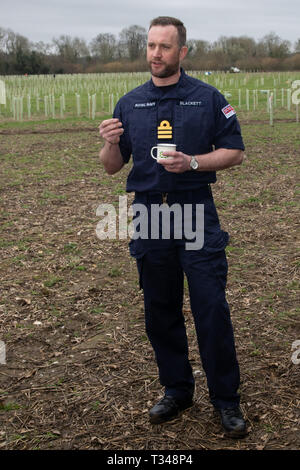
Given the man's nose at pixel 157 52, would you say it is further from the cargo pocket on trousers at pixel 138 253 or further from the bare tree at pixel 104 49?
the bare tree at pixel 104 49

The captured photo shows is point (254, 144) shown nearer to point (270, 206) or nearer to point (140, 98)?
point (270, 206)

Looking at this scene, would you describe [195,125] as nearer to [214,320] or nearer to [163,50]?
[163,50]

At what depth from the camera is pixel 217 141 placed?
11.1 ft

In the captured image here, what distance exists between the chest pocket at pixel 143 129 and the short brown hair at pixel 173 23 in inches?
15.2

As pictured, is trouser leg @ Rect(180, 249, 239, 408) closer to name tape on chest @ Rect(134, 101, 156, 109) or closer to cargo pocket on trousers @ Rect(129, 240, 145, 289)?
cargo pocket on trousers @ Rect(129, 240, 145, 289)

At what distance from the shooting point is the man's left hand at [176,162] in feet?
10.2

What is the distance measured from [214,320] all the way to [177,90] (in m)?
1.31

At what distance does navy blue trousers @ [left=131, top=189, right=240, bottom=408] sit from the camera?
333 centimetres

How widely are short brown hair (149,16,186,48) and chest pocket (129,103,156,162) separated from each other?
385 mm

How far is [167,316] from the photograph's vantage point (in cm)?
362

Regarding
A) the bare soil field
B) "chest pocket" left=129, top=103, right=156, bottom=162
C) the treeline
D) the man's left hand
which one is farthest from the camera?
the treeline

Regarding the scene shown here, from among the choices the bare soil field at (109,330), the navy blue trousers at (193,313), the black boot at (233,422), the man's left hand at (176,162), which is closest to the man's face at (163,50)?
the man's left hand at (176,162)

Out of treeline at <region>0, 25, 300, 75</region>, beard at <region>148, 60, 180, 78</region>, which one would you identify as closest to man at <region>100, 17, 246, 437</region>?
beard at <region>148, 60, 180, 78</region>

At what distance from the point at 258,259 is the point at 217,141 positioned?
Result: 3.62 m
